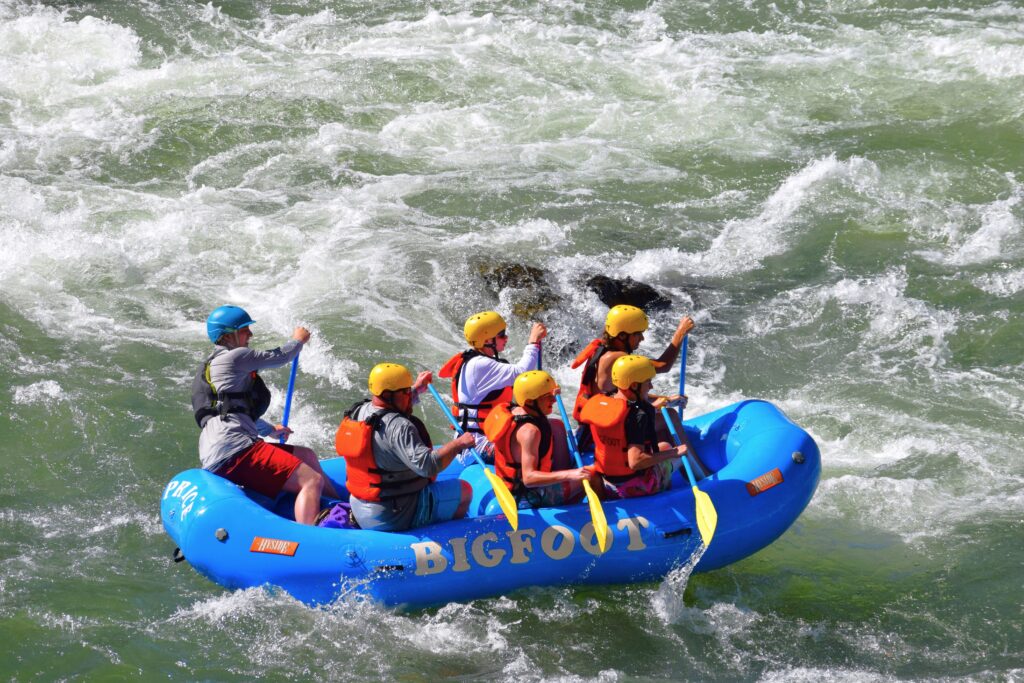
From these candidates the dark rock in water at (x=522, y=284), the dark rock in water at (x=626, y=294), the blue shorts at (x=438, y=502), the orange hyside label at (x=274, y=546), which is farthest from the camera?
the dark rock in water at (x=626, y=294)

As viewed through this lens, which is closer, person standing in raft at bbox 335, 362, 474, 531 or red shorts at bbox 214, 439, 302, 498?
person standing in raft at bbox 335, 362, 474, 531

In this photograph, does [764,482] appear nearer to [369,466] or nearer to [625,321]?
[625,321]

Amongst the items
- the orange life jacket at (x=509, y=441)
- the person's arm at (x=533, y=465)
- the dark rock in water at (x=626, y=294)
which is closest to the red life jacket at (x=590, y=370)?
the orange life jacket at (x=509, y=441)

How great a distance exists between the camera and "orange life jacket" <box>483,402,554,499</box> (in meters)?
6.52

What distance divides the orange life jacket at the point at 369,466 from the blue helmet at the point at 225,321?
95 cm

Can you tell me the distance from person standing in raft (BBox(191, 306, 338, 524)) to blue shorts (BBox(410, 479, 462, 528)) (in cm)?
65

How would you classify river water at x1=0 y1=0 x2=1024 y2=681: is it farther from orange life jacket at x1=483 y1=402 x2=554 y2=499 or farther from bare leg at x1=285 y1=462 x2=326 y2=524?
orange life jacket at x1=483 y1=402 x2=554 y2=499

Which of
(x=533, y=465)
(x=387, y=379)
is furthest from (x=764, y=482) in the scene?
(x=387, y=379)

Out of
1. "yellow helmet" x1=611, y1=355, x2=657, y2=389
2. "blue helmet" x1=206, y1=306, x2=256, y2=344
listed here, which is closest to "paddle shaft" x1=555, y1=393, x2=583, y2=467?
"yellow helmet" x1=611, y1=355, x2=657, y2=389

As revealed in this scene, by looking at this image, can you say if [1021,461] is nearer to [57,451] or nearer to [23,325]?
[57,451]

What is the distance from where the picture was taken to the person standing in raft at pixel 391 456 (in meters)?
6.30

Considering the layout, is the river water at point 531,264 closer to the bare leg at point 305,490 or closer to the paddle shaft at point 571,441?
the bare leg at point 305,490

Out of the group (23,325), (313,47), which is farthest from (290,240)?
(313,47)

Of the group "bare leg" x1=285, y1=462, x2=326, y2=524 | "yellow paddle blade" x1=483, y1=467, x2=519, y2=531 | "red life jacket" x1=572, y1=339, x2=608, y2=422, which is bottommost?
"bare leg" x1=285, y1=462, x2=326, y2=524
